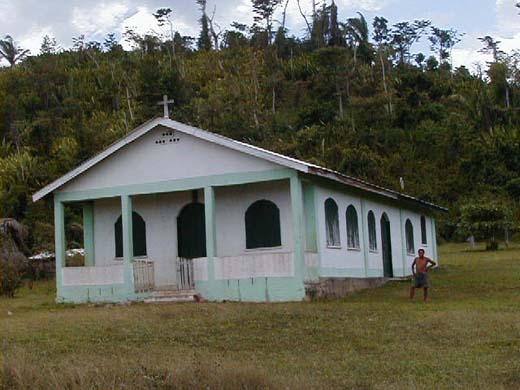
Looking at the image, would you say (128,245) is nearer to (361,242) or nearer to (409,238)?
(361,242)

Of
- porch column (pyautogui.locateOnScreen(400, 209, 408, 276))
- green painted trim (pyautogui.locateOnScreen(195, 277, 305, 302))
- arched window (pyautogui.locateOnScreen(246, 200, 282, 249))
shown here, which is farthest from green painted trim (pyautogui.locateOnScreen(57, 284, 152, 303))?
porch column (pyautogui.locateOnScreen(400, 209, 408, 276))

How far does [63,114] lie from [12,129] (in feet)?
22.1

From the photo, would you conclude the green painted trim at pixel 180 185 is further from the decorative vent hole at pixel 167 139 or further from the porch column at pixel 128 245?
the decorative vent hole at pixel 167 139

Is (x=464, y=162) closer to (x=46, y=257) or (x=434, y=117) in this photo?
(x=434, y=117)

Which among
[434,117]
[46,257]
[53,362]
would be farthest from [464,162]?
[53,362]

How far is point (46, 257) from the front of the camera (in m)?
33.2

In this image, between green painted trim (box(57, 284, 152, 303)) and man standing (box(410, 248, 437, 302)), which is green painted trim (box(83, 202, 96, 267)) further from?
man standing (box(410, 248, 437, 302))

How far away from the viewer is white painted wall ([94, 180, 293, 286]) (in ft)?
71.4

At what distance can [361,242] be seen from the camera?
24656 millimetres

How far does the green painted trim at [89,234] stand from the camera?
2459 centimetres

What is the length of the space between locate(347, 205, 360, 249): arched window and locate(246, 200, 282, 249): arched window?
2661 mm

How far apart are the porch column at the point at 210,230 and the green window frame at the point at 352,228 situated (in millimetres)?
4279

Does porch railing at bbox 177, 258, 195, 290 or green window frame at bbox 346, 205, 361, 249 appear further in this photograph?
green window frame at bbox 346, 205, 361, 249

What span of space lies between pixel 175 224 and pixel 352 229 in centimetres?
489
